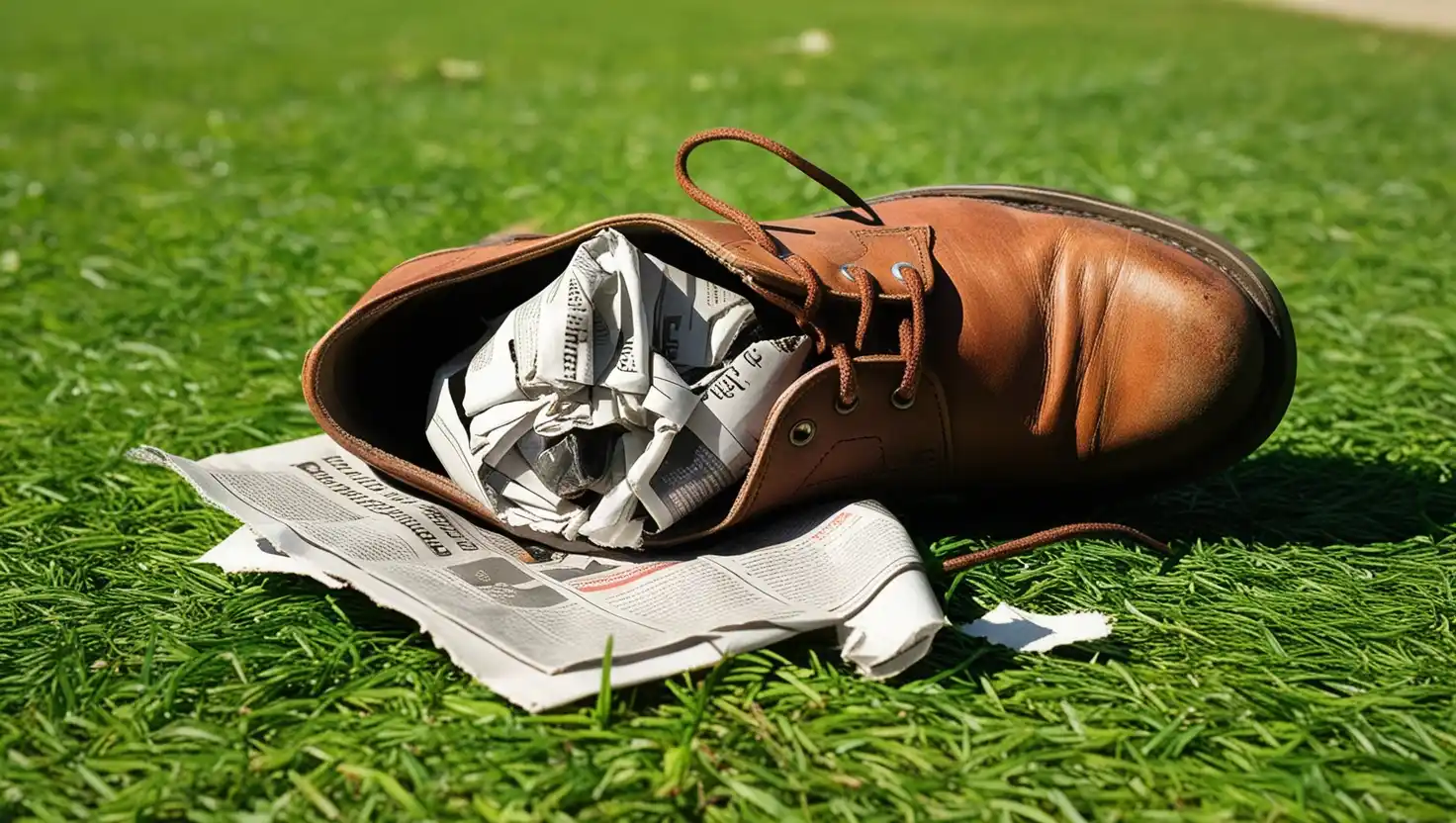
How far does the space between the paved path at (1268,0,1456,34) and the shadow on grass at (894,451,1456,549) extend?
12321mm

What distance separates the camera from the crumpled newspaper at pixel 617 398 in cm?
205

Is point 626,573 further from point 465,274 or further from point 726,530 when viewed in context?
point 465,274

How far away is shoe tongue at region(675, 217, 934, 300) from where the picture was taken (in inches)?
81.5

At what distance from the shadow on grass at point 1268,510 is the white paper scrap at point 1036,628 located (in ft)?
1.07

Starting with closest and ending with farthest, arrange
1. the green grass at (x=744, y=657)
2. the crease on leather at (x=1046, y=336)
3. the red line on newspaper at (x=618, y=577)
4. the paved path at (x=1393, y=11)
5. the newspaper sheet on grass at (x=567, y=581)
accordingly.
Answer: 1. the green grass at (x=744, y=657)
2. the newspaper sheet on grass at (x=567, y=581)
3. the red line on newspaper at (x=618, y=577)
4. the crease on leather at (x=1046, y=336)
5. the paved path at (x=1393, y=11)

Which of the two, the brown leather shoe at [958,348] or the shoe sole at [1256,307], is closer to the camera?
the brown leather shoe at [958,348]

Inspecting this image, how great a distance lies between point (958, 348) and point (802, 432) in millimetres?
327

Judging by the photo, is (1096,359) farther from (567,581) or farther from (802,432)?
(567,581)

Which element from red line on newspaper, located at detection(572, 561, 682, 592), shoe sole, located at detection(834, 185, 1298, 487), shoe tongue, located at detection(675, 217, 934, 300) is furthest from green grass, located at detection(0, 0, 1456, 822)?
shoe tongue, located at detection(675, 217, 934, 300)

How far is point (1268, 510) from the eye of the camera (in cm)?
235

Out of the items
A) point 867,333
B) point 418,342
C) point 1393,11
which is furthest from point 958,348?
point 1393,11

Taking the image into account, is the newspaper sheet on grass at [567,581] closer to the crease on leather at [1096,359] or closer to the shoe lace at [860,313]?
the shoe lace at [860,313]

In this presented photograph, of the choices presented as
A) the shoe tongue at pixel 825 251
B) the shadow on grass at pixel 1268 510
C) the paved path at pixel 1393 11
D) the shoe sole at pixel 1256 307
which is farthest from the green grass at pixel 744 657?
the paved path at pixel 1393 11

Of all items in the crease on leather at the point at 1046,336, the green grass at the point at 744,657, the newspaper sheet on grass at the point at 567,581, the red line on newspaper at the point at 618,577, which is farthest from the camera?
the crease on leather at the point at 1046,336
